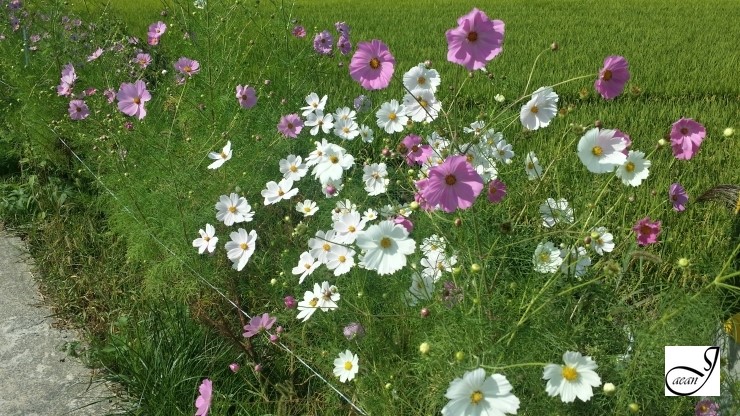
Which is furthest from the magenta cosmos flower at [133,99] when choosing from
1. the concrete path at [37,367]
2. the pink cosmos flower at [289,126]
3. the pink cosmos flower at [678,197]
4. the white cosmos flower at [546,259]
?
the pink cosmos flower at [678,197]

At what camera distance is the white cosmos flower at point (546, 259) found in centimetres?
139

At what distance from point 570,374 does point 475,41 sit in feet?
1.84

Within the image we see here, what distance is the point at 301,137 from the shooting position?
2.35 meters

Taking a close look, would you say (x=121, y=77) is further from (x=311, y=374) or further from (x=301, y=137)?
(x=311, y=374)

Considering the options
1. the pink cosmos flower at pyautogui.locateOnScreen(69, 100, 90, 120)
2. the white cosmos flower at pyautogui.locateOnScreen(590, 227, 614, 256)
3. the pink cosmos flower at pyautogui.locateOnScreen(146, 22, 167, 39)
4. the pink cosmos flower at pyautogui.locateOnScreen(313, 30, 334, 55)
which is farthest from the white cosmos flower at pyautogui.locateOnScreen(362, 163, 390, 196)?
the pink cosmos flower at pyautogui.locateOnScreen(146, 22, 167, 39)

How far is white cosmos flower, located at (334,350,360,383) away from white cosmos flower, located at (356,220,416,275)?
Result: 297mm

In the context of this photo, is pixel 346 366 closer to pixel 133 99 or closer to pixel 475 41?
pixel 475 41

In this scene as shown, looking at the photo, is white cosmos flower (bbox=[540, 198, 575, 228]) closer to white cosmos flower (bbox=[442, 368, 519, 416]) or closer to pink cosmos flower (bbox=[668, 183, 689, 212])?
pink cosmos flower (bbox=[668, 183, 689, 212])

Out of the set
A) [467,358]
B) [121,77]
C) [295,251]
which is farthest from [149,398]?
[121,77]

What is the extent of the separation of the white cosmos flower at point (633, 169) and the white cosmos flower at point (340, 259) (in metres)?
0.57

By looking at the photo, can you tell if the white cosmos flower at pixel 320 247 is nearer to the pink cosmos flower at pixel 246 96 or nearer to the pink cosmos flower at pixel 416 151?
the pink cosmos flower at pixel 416 151

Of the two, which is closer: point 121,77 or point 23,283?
point 23,283

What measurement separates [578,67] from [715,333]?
3.26m

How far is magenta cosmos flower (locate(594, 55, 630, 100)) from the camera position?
1.27 m
